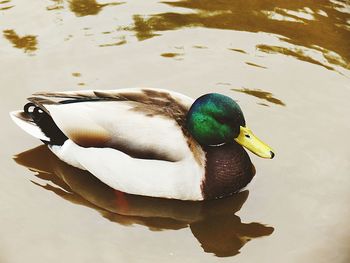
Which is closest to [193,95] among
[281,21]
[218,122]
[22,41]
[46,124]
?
[218,122]

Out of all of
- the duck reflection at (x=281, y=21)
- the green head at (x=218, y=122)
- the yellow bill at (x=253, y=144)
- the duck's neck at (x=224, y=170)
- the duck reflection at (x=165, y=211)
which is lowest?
the duck reflection at (x=165, y=211)

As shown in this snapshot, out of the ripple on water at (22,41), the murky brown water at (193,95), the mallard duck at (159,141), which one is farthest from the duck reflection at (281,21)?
the mallard duck at (159,141)

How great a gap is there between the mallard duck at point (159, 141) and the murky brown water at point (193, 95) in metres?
0.20

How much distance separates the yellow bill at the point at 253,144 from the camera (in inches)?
198

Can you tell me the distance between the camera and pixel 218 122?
5.16m

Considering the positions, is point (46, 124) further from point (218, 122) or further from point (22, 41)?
point (22, 41)

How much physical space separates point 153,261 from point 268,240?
32.1 inches

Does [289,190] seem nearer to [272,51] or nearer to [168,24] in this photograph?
[272,51]

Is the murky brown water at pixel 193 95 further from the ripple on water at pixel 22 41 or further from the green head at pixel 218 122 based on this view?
the green head at pixel 218 122

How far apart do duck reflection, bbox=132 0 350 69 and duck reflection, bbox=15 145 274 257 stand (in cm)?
219

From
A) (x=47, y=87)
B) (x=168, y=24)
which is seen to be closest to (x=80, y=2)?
(x=168, y=24)

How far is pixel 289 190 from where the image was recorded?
5.43 metres

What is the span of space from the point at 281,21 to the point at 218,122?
2.74 metres

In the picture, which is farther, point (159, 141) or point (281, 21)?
point (281, 21)
